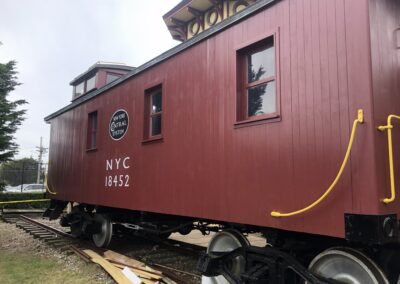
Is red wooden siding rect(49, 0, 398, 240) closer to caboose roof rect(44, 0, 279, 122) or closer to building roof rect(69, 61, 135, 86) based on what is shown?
caboose roof rect(44, 0, 279, 122)

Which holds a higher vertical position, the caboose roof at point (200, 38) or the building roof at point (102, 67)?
the building roof at point (102, 67)

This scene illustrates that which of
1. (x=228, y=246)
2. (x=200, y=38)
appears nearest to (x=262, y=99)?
(x=200, y=38)

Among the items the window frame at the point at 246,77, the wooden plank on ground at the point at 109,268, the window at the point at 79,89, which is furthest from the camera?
the window at the point at 79,89

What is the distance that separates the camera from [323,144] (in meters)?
3.88

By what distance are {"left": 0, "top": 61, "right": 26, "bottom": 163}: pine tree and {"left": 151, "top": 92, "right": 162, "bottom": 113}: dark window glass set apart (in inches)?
250

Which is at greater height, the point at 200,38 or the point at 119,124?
the point at 200,38

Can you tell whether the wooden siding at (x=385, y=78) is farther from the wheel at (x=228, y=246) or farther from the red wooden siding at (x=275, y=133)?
the wheel at (x=228, y=246)

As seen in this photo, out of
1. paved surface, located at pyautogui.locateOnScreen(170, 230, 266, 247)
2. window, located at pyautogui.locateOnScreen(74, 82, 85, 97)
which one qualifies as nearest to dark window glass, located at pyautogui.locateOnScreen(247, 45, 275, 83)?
paved surface, located at pyautogui.locateOnScreen(170, 230, 266, 247)

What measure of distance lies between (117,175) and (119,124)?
1.04 m

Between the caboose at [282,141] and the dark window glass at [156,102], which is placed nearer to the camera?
the caboose at [282,141]

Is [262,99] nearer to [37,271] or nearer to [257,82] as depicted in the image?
[257,82]

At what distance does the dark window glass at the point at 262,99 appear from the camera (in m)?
4.62

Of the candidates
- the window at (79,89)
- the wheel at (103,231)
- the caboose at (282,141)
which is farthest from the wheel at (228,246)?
the window at (79,89)

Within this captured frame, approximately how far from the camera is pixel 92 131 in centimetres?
972
